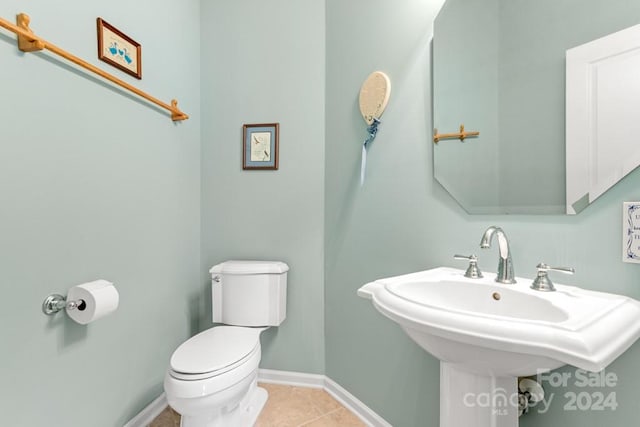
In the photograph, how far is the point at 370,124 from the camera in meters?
1.40

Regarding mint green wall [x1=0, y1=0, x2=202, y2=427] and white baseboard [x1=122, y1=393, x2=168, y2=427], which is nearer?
mint green wall [x1=0, y1=0, x2=202, y2=427]

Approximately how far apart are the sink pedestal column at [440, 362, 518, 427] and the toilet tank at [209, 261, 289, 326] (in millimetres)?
1059

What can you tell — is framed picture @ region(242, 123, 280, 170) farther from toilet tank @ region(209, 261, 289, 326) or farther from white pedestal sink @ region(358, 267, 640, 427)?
white pedestal sink @ region(358, 267, 640, 427)

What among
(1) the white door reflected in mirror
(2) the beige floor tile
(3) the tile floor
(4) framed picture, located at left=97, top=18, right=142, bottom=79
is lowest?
(3) the tile floor

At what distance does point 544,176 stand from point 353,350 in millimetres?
1188

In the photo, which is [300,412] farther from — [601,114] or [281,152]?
[601,114]

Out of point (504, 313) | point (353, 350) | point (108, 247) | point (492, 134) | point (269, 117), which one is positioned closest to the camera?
point (504, 313)

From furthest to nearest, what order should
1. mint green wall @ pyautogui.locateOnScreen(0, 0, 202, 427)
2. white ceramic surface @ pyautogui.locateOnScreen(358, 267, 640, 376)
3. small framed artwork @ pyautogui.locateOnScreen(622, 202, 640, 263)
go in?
1. mint green wall @ pyautogui.locateOnScreen(0, 0, 202, 427)
2. small framed artwork @ pyautogui.locateOnScreen(622, 202, 640, 263)
3. white ceramic surface @ pyautogui.locateOnScreen(358, 267, 640, 376)

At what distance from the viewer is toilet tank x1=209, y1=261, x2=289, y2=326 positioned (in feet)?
5.38

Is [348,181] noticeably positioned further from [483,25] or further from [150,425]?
[150,425]

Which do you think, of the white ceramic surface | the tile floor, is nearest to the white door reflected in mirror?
the white ceramic surface

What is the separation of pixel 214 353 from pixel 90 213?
0.78 metres

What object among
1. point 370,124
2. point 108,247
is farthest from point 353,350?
point 108,247

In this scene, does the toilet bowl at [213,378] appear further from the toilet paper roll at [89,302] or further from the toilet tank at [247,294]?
the toilet paper roll at [89,302]
